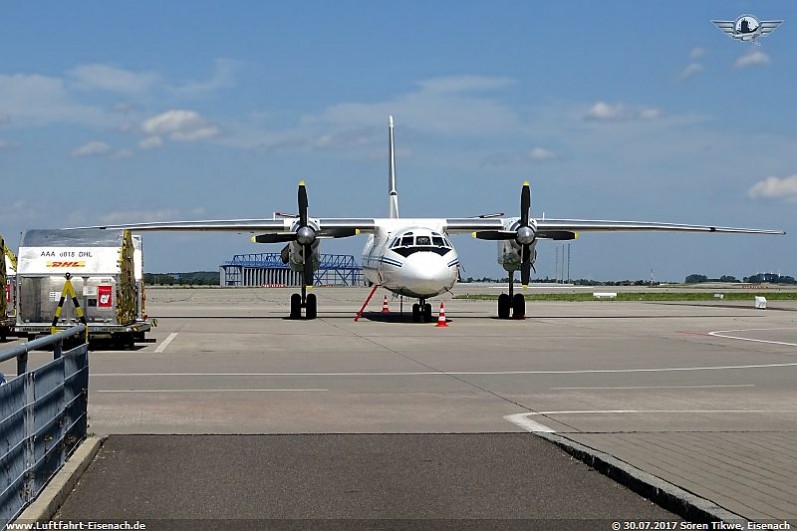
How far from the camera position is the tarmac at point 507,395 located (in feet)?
28.3

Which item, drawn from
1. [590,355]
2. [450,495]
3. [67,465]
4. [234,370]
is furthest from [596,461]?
[590,355]

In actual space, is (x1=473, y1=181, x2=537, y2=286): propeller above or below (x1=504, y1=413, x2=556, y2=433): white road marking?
above

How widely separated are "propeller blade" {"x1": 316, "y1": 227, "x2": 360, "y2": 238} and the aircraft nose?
6436 mm

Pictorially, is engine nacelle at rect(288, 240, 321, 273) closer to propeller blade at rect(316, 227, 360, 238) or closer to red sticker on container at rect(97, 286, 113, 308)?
propeller blade at rect(316, 227, 360, 238)

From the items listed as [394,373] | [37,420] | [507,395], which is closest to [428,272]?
[394,373]

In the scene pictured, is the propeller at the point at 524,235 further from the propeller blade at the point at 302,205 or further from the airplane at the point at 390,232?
the propeller blade at the point at 302,205

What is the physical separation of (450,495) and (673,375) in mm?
9493

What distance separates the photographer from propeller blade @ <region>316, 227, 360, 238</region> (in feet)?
120

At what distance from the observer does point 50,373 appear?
7.49 m

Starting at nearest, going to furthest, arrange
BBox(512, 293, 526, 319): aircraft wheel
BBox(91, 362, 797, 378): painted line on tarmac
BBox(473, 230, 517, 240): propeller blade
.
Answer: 1. BBox(91, 362, 797, 378): painted line on tarmac
2. BBox(512, 293, 526, 319): aircraft wheel
3. BBox(473, 230, 517, 240): propeller blade

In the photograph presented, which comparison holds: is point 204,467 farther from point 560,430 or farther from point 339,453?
point 560,430

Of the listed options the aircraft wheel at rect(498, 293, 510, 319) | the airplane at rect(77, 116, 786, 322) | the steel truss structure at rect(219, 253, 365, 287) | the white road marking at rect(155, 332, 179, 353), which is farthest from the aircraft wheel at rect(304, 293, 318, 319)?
the steel truss structure at rect(219, 253, 365, 287)

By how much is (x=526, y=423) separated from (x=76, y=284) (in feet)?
42.8

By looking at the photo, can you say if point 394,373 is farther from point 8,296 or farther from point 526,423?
point 8,296
